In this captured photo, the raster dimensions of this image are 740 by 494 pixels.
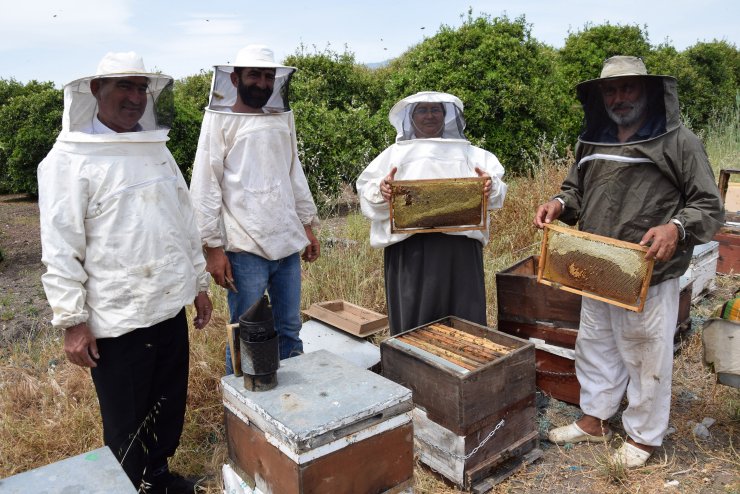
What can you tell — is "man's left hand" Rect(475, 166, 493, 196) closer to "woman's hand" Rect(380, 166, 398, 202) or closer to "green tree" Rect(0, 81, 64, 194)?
"woman's hand" Rect(380, 166, 398, 202)

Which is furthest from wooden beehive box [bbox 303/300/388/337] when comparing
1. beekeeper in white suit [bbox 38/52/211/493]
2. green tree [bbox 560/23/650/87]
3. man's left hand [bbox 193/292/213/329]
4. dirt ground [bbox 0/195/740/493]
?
green tree [bbox 560/23/650/87]

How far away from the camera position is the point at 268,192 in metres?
3.14

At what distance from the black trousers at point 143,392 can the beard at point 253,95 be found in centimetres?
119

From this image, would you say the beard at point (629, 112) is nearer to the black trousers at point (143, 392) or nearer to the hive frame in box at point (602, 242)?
the hive frame in box at point (602, 242)

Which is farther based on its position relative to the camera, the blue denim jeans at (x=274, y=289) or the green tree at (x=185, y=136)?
the green tree at (x=185, y=136)

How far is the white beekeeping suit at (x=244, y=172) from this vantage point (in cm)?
304

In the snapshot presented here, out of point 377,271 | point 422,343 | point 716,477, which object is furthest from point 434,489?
point 377,271

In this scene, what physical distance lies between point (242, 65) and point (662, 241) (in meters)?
2.22

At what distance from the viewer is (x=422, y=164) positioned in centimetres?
328

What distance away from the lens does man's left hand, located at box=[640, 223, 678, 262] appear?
2518 mm

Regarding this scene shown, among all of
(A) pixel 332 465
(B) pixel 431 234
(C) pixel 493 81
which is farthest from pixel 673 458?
(C) pixel 493 81

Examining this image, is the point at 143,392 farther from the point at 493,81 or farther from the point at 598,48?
the point at 598,48

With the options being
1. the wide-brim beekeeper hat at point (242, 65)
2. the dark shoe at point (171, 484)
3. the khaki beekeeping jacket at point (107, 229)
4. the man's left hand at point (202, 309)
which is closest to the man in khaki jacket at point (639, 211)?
the wide-brim beekeeper hat at point (242, 65)

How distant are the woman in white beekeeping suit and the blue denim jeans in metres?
0.55
